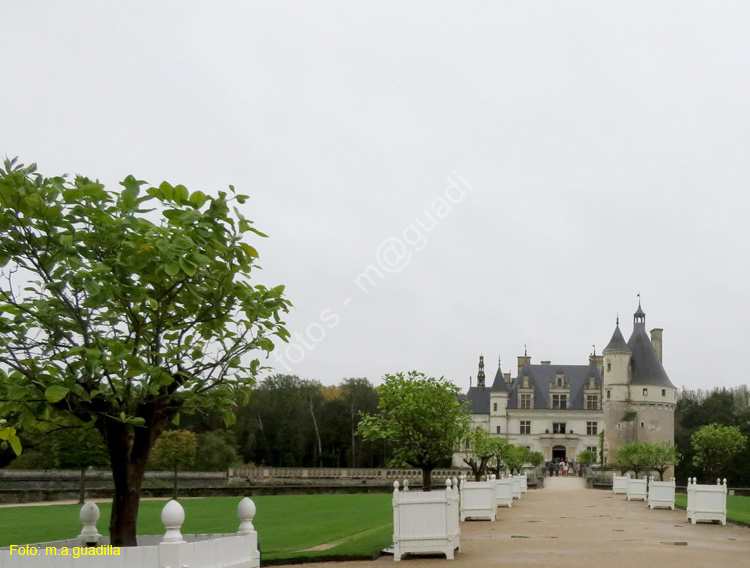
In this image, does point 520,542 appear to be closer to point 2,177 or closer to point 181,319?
point 181,319

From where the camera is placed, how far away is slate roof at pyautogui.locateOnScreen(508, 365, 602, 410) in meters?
91.2

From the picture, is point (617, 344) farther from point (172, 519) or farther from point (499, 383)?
point (172, 519)

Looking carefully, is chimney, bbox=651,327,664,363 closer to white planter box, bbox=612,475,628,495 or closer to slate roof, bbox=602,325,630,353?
slate roof, bbox=602,325,630,353

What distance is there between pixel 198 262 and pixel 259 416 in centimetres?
6547

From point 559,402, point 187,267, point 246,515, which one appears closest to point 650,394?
point 559,402

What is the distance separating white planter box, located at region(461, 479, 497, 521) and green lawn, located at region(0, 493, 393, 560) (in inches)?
81.0

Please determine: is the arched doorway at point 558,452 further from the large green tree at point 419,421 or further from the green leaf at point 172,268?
the green leaf at point 172,268

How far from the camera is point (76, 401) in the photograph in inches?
311

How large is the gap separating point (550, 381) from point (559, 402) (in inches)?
101

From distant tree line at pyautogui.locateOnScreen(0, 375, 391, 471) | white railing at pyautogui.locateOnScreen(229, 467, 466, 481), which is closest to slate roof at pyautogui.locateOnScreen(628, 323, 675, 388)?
distant tree line at pyautogui.locateOnScreen(0, 375, 391, 471)

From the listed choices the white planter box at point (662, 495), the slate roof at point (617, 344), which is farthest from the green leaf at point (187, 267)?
the slate roof at point (617, 344)

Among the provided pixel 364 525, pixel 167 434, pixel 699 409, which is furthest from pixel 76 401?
pixel 699 409

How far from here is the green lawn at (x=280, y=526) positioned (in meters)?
15.9

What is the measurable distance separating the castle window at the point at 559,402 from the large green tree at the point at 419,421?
72769 mm
